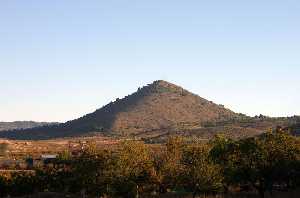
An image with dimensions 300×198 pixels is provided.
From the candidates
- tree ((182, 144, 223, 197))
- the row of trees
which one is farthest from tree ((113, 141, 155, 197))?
tree ((182, 144, 223, 197))

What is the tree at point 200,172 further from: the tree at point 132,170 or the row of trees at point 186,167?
the tree at point 132,170

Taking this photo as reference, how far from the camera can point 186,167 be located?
66.9 m

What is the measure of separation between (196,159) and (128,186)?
9.27 meters

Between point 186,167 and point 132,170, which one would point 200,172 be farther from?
point 132,170

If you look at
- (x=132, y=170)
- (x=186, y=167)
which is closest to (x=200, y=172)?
(x=186, y=167)

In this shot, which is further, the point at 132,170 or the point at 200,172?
the point at 132,170

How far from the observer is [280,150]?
68938mm

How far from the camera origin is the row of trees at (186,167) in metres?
64.3

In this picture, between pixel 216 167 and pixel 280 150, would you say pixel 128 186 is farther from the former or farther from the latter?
pixel 280 150

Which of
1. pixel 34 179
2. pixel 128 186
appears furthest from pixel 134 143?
pixel 34 179

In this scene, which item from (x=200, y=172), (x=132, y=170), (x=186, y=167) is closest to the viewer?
(x=200, y=172)

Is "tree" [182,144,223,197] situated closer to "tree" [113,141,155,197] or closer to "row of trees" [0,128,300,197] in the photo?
"row of trees" [0,128,300,197]

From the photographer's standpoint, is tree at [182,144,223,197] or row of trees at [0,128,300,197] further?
tree at [182,144,223,197]

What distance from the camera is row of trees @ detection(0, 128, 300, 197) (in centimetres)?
6431
